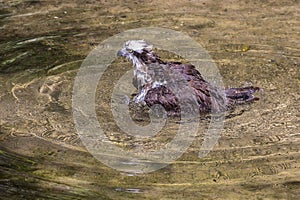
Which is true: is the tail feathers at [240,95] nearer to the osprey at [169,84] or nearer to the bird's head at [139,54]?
the osprey at [169,84]

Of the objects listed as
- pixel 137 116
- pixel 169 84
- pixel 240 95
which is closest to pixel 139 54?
pixel 169 84

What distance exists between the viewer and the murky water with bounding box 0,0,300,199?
445 cm

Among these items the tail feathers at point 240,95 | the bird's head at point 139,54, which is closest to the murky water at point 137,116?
the tail feathers at point 240,95

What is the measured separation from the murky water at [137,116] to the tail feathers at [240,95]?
72 mm

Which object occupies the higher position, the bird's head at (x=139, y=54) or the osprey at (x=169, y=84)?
the bird's head at (x=139, y=54)

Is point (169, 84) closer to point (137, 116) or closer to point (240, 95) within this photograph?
point (137, 116)

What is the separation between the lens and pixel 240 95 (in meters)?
5.51

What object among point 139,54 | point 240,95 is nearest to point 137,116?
point 139,54

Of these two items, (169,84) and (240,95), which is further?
(240,95)

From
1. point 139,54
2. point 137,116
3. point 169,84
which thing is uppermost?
point 139,54

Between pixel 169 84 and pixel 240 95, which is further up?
pixel 169 84

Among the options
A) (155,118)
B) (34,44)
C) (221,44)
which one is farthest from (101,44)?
(155,118)

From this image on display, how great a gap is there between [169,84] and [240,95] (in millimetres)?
557

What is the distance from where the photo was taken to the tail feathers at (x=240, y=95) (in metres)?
5.48
